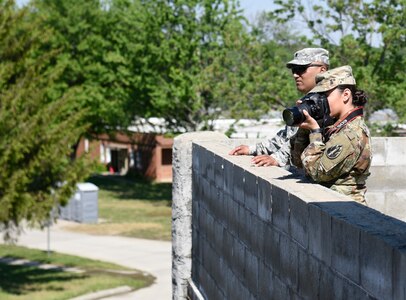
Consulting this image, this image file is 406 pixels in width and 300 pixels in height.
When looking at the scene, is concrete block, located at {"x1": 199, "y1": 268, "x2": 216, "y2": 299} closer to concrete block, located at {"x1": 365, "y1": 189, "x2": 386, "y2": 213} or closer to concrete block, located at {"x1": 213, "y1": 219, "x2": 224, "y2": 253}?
concrete block, located at {"x1": 213, "y1": 219, "x2": 224, "y2": 253}

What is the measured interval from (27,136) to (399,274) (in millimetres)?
22714

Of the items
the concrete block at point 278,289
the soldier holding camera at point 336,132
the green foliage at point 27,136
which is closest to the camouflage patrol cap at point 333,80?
the soldier holding camera at point 336,132

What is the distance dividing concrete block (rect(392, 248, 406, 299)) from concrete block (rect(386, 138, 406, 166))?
18.7 feet

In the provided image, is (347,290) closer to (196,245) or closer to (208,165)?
(208,165)

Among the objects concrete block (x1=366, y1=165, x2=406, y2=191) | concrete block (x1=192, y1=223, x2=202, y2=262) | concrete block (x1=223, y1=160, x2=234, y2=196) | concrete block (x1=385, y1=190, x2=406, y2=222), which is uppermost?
concrete block (x1=223, y1=160, x2=234, y2=196)

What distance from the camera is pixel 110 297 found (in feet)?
78.8

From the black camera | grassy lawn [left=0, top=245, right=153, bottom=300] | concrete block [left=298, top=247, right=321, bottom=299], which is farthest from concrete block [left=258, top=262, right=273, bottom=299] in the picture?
grassy lawn [left=0, top=245, right=153, bottom=300]

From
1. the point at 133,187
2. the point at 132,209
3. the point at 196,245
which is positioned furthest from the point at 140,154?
the point at 196,245

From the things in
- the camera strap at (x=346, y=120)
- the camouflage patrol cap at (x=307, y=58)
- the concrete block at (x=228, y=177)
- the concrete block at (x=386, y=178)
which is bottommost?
the concrete block at (x=386, y=178)

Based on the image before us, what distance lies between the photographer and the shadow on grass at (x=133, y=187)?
50.2 meters

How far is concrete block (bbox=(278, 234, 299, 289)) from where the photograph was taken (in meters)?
5.00

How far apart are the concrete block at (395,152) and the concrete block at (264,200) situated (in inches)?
135

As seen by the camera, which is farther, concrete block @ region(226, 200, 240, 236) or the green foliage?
the green foliage

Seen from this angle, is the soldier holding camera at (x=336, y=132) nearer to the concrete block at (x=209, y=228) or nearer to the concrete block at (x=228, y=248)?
the concrete block at (x=228, y=248)
